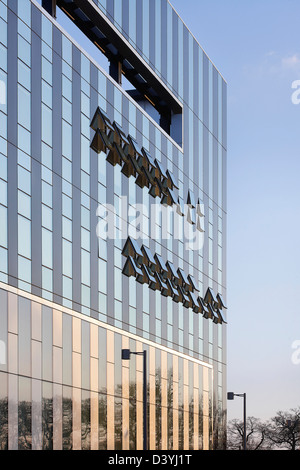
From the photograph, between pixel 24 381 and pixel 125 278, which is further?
pixel 125 278

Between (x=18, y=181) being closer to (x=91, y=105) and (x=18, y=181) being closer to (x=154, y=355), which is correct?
(x=91, y=105)

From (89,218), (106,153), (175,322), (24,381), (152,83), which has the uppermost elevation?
(152,83)

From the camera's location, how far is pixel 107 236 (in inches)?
2378

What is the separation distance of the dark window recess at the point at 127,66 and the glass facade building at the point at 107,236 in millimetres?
109

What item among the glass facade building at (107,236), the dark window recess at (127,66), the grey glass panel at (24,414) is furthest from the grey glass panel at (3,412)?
the dark window recess at (127,66)

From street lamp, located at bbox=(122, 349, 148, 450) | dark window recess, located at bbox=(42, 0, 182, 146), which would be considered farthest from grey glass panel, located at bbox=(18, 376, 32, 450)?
dark window recess, located at bbox=(42, 0, 182, 146)

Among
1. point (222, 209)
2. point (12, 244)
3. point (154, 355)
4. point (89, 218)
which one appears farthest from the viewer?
point (222, 209)

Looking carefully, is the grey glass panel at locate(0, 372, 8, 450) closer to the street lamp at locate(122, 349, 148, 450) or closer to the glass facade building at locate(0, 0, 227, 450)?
the glass facade building at locate(0, 0, 227, 450)

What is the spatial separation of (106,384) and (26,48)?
19548 mm

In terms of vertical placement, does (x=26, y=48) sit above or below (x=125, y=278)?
above

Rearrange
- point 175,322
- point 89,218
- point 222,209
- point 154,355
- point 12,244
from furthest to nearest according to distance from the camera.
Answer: point 222,209 → point 175,322 → point 154,355 → point 89,218 → point 12,244

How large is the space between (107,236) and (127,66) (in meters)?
13.8

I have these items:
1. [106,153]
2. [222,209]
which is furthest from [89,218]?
[222,209]

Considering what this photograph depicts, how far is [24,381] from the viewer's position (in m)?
49.0
